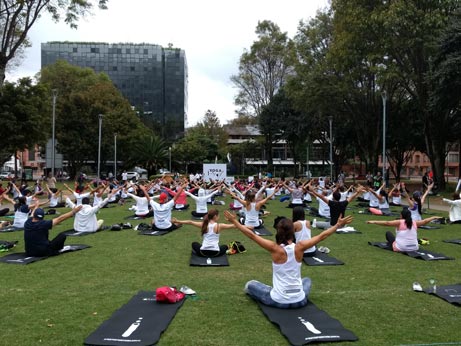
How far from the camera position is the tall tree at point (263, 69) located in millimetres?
47969

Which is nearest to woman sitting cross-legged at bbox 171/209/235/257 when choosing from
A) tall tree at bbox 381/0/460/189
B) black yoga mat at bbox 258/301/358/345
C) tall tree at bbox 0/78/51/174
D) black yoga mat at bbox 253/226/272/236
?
black yoga mat at bbox 258/301/358/345

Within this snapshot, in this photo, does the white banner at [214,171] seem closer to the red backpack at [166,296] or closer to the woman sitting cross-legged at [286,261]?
the red backpack at [166,296]

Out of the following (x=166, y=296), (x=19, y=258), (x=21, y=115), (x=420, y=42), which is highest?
(x=420, y=42)

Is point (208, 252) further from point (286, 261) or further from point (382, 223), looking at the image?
point (286, 261)

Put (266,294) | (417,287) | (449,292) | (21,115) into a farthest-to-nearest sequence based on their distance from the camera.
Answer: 1. (21,115)
2. (417,287)
3. (449,292)
4. (266,294)

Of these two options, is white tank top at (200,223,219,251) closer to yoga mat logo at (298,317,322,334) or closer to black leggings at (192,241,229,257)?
black leggings at (192,241,229,257)

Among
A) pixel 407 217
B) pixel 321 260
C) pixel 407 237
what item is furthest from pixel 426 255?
pixel 321 260

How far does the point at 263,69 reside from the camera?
49500 mm

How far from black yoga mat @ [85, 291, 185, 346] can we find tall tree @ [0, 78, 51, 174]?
29.3m

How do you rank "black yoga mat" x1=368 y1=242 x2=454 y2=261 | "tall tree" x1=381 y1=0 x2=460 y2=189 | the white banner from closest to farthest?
1. "black yoga mat" x1=368 y1=242 x2=454 y2=261
2. "tall tree" x1=381 y1=0 x2=460 y2=189
3. the white banner

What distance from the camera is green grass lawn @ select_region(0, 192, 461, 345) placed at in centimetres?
528

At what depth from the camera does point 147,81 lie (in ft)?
340

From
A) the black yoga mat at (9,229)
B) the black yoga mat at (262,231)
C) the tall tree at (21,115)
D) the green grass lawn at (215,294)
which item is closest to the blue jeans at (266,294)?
the green grass lawn at (215,294)

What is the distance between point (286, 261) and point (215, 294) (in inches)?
61.8
